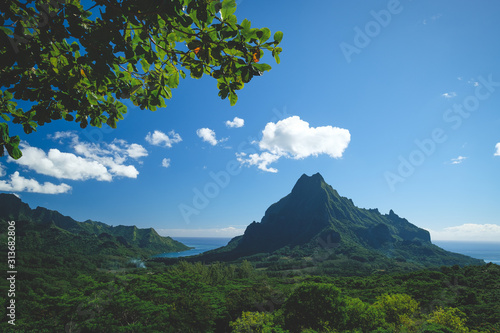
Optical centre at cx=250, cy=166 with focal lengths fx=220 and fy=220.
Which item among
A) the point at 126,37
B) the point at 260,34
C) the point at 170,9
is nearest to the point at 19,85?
the point at 126,37

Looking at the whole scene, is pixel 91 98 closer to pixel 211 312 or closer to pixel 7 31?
pixel 7 31

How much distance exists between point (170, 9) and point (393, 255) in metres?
176

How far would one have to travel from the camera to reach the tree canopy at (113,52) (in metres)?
1.56

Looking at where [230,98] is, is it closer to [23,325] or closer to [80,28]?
[80,28]

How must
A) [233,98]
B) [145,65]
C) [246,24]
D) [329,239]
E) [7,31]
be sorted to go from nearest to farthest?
[246,24]
[7,31]
[233,98]
[145,65]
[329,239]

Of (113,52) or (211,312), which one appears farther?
(211,312)

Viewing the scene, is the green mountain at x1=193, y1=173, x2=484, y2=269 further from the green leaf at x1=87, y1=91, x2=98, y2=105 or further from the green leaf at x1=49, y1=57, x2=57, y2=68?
the green leaf at x1=49, y1=57, x2=57, y2=68

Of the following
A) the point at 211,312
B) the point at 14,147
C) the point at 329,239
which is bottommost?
the point at 329,239

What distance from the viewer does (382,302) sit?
22.5m

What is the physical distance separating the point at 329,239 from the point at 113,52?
161 metres

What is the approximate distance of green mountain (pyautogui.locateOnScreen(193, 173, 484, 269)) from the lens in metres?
129

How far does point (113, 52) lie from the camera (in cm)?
175

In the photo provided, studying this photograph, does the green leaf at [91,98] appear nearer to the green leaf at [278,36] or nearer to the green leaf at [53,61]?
the green leaf at [53,61]

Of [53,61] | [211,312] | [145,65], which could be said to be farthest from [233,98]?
[211,312]
